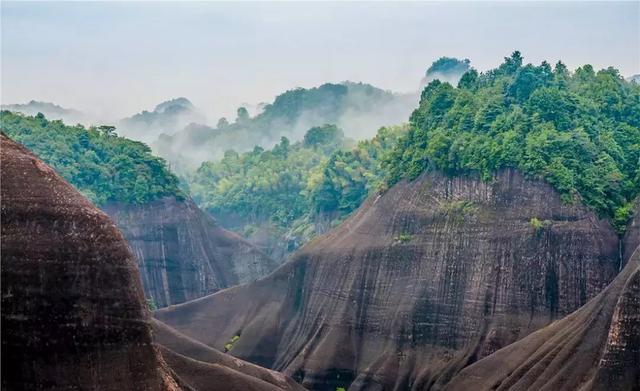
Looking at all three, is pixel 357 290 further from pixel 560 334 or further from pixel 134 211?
pixel 134 211

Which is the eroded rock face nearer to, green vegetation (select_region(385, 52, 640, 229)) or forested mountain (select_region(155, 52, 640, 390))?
forested mountain (select_region(155, 52, 640, 390))

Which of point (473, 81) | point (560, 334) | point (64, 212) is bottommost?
point (560, 334)

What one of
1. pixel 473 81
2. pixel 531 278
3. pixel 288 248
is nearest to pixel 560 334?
pixel 531 278

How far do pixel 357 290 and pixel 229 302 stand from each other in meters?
17.1

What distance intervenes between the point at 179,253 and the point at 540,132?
165 ft

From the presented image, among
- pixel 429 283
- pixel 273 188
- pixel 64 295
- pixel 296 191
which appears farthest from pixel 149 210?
pixel 64 295

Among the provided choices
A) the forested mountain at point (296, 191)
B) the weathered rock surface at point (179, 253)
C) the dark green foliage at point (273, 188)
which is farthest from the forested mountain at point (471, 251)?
the dark green foliage at point (273, 188)

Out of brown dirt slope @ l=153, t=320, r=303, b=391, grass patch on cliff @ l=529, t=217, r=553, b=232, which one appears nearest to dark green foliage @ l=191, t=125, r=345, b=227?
grass patch on cliff @ l=529, t=217, r=553, b=232

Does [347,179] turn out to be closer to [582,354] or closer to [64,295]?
[582,354]

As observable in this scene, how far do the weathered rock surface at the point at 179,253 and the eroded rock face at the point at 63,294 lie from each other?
81335 millimetres

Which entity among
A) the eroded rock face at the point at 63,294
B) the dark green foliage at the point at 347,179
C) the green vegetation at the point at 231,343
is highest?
the dark green foliage at the point at 347,179

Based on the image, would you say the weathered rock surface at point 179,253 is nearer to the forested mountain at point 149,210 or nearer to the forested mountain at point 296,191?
Result: the forested mountain at point 149,210

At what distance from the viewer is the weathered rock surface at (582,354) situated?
6675cm

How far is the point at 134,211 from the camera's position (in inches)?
5463
